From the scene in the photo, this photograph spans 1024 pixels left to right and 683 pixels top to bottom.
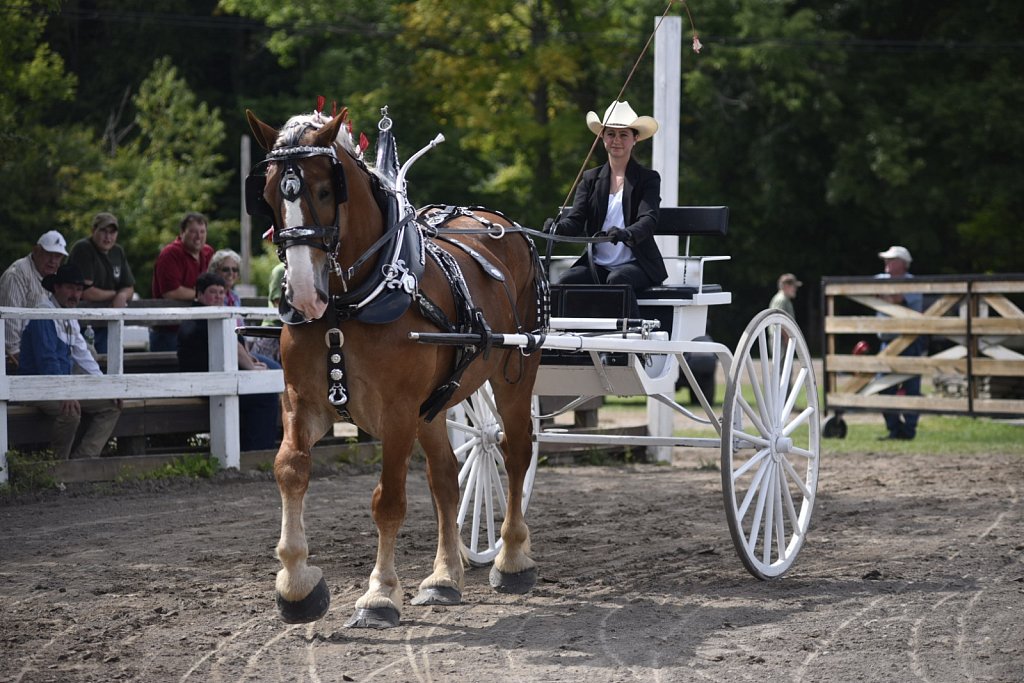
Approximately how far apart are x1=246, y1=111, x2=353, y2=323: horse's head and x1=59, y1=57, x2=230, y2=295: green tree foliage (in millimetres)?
22206

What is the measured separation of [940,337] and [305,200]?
37.7 feet

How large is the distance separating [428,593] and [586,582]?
104cm

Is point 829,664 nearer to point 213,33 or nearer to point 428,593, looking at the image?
point 428,593

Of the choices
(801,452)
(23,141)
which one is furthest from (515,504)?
(23,141)

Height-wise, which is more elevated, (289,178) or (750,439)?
(289,178)

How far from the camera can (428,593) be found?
646cm

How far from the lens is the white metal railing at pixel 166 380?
31.5ft

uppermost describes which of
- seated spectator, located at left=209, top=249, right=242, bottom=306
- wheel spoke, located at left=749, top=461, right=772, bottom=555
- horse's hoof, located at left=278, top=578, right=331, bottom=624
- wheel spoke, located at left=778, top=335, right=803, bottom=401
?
seated spectator, located at left=209, top=249, right=242, bottom=306

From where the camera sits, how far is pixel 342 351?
18.8ft

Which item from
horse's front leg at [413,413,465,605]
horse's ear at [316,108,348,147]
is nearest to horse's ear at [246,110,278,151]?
horse's ear at [316,108,348,147]

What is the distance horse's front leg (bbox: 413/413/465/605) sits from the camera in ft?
21.2

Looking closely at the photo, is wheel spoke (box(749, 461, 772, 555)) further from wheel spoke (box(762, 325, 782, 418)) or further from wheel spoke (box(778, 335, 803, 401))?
wheel spoke (box(778, 335, 803, 401))

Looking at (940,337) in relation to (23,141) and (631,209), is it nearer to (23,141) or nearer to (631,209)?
(631,209)

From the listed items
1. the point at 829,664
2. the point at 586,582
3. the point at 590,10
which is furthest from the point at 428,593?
the point at 590,10
